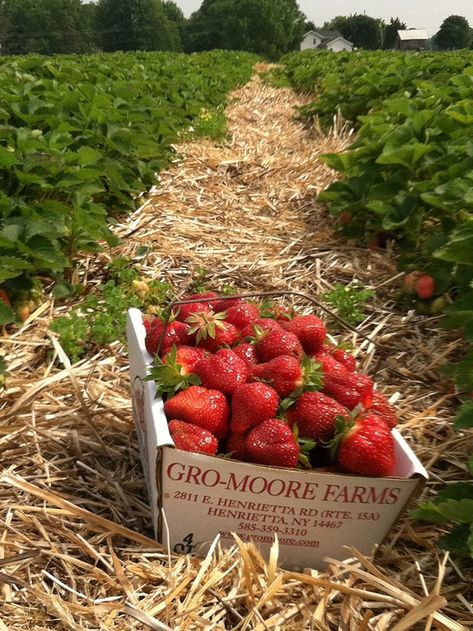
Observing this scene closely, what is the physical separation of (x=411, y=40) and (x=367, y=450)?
12192 centimetres

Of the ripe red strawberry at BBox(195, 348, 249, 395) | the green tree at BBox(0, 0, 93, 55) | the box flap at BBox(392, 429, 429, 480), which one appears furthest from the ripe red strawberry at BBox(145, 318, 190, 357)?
the green tree at BBox(0, 0, 93, 55)

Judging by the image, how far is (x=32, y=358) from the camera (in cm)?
308

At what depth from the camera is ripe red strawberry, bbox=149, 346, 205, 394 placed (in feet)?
6.16

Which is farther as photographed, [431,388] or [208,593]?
[431,388]

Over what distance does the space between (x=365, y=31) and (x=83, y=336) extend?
390 feet

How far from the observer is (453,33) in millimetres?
102500

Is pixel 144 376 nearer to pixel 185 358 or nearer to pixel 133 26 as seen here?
pixel 185 358

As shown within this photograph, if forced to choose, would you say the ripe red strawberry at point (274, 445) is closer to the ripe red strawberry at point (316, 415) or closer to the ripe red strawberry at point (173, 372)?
the ripe red strawberry at point (316, 415)

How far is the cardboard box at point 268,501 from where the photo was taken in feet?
5.72

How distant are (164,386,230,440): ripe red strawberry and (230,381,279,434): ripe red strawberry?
43mm

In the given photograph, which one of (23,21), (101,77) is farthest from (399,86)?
(23,21)

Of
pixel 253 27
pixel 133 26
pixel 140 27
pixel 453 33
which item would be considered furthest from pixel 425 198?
pixel 453 33

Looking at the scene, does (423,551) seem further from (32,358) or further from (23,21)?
(23,21)

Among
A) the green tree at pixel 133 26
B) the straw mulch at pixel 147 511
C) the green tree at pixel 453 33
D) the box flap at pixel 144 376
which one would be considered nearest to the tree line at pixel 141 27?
the green tree at pixel 133 26
